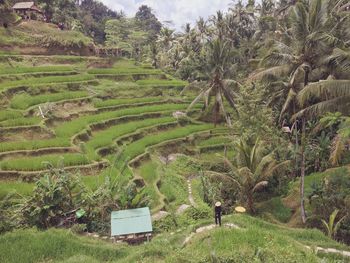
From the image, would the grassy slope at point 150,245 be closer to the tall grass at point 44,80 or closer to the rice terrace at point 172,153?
the rice terrace at point 172,153

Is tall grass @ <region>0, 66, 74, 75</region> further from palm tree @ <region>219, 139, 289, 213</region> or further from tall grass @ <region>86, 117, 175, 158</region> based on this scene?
palm tree @ <region>219, 139, 289, 213</region>

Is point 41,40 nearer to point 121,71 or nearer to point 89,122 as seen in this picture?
point 121,71

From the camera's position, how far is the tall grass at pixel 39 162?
13555 mm

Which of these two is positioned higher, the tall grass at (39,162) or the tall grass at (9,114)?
the tall grass at (9,114)

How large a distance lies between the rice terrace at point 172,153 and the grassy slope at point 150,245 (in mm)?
37

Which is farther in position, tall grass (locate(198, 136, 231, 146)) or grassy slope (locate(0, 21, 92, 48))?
grassy slope (locate(0, 21, 92, 48))

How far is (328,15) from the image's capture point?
16.7 m

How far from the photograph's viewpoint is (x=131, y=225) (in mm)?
10672

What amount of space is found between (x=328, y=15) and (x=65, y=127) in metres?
12.2

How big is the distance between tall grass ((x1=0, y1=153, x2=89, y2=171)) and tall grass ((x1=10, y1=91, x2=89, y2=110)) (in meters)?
5.66

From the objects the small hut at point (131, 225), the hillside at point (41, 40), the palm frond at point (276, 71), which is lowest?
the small hut at point (131, 225)

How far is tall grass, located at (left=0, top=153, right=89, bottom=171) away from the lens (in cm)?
1355

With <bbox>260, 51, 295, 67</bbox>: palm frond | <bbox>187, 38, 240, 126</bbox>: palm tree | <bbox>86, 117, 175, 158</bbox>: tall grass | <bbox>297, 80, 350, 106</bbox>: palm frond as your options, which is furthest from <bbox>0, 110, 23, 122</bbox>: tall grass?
<bbox>297, 80, 350, 106</bbox>: palm frond

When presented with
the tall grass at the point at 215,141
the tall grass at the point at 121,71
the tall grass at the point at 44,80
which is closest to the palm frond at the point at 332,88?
the tall grass at the point at 215,141
